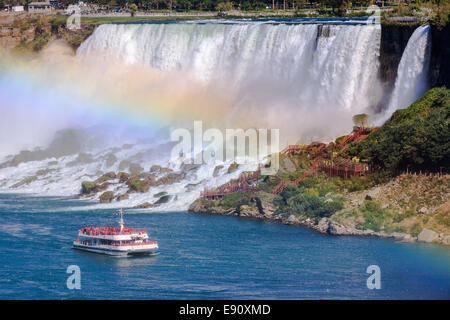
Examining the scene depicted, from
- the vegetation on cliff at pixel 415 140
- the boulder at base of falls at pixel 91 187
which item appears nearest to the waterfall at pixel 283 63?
the vegetation on cliff at pixel 415 140

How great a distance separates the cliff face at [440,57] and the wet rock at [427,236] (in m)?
12.8

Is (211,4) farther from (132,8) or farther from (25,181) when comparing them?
(25,181)

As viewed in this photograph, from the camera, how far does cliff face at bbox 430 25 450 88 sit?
59500mm

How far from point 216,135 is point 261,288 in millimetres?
31727

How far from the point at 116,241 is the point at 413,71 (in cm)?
2215

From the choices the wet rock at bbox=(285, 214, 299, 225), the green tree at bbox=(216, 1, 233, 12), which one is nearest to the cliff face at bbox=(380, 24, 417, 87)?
the wet rock at bbox=(285, 214, 299, 225)

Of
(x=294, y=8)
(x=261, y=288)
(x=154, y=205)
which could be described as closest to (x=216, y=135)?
(x=154, y=205)

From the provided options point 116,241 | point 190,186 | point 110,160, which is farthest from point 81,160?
point 116,241

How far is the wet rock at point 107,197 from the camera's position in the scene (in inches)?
2480

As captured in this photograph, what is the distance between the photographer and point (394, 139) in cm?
5534

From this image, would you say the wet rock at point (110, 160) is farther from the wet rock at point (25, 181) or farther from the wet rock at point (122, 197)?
the wet rock at point (122, 197)

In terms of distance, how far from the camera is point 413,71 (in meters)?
61.7

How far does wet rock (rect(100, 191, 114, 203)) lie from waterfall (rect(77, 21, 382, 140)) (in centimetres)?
1225

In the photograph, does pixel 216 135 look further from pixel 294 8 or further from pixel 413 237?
pixel 294 8
